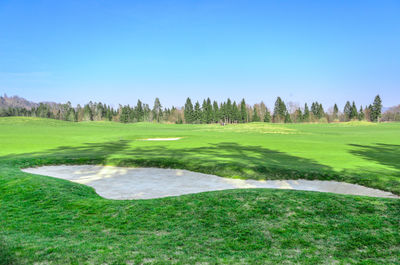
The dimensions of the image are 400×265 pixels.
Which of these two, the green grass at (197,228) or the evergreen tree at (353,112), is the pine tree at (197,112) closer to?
the evergreen tree at (353,112)

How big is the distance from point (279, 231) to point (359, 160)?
13.4 metres

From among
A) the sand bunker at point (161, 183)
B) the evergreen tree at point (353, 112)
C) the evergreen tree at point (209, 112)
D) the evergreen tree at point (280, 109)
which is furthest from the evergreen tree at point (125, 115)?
the sand bunker at point (161, 183)

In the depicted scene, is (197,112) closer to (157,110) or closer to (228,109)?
(228,109)

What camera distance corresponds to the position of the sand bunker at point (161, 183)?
1036 cm

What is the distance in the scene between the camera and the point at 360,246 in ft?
16.4

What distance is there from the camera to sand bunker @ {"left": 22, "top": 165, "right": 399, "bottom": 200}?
1036 cm

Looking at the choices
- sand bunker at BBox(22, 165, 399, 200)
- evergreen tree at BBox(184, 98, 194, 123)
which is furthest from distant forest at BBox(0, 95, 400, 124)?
sand bunker at BBox(22, 165, 399, 200)

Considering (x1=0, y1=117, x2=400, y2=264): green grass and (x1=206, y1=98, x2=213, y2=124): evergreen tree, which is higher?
(x1=206, y1=98, x2=213, y2=124): evergreen tree

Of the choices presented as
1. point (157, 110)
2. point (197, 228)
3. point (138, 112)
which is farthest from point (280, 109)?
point (197, 228)

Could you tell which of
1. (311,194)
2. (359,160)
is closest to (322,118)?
(359,160)

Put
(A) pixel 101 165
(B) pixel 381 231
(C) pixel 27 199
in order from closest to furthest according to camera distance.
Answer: (B) pixel 381 231, (C) pixel 27 199, (A) pixel 101 165

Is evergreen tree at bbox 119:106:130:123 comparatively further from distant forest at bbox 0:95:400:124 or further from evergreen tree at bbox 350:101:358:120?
evergreen tree at bbox 350:101:358:120

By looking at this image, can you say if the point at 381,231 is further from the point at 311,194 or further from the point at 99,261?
the point at 99,261

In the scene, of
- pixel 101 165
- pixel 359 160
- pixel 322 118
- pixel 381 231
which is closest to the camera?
pixel 381 231
